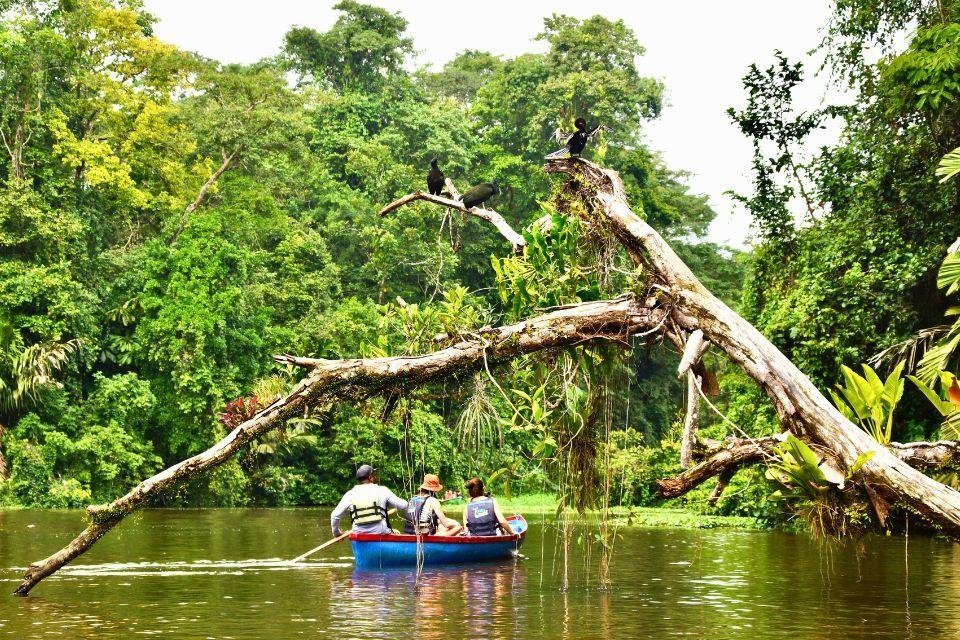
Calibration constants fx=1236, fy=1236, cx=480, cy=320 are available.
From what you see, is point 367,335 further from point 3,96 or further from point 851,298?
point 851,298

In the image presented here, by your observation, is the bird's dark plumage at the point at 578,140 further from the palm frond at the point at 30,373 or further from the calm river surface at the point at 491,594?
the palm frond at the point at 30,373

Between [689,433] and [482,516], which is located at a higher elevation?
[689,433]

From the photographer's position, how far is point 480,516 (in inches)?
653

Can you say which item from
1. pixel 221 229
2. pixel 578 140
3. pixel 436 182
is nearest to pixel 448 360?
pixel 578 140

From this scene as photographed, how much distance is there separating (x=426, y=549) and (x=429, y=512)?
0.61 meters

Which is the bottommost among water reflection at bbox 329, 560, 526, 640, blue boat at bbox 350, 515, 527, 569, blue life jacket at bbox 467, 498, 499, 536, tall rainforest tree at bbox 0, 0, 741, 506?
water reflection at bbox 329, 560, 526, 640

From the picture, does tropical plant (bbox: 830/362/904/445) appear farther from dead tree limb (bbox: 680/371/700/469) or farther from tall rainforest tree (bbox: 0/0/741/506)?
tall rainforest tree (bbox: 0/0/741/506)

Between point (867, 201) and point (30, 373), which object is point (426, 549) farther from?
point (30, 373)

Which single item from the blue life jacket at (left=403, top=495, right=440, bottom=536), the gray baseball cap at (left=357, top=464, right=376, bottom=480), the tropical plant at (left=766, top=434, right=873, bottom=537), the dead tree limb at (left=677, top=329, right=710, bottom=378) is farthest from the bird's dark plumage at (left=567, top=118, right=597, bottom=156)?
the gray baseball cap at (left=357, top=464, right=376, bottom=480)

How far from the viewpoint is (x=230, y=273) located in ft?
111

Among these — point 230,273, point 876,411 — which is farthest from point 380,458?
point 876,411

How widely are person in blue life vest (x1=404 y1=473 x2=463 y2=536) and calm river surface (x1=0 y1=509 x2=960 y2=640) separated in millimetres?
601

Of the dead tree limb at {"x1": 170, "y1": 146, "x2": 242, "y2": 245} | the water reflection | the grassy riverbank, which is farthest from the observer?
the dead tree limb at {"x1": 170, "y1": 146, "x2": 242, "y2": 245}

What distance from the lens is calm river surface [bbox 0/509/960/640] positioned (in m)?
10.5
